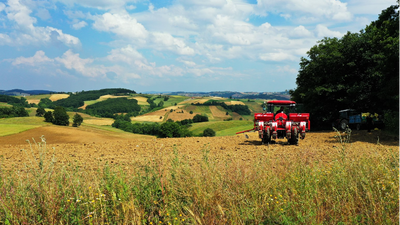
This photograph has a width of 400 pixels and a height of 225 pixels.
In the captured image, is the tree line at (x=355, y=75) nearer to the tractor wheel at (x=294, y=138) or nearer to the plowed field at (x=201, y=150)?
the plowed field at (x=201, y=150)

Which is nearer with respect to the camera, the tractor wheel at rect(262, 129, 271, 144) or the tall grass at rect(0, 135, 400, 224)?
the tall grass at rect(0, 135, 400, 224)

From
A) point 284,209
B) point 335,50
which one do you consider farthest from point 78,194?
point 335,50

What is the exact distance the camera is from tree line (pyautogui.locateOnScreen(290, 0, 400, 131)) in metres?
19.8

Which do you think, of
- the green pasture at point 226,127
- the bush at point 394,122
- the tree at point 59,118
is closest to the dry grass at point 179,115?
the green pasture at point 226,127

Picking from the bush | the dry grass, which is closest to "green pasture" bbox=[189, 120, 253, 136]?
the dry grass

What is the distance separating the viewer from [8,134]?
3181 cm

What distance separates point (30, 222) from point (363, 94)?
24.9 metres

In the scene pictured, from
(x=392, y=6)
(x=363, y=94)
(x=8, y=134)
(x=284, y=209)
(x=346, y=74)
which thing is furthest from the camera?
(x=8, y=134)

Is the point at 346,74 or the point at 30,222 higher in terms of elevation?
the point at 346,74

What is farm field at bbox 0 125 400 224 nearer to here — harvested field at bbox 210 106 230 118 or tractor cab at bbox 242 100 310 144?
tractor cab at bbox 242 100 310 144

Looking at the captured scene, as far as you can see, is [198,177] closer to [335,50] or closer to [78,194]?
[78,194]

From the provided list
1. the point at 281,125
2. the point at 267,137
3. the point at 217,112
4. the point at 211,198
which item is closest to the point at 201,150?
the point at 211,198

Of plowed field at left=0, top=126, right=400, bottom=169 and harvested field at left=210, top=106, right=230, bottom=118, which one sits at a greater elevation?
plowed field at left=0, top=126, right=400, bottom=169

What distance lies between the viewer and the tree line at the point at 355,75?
1983 centimetres
